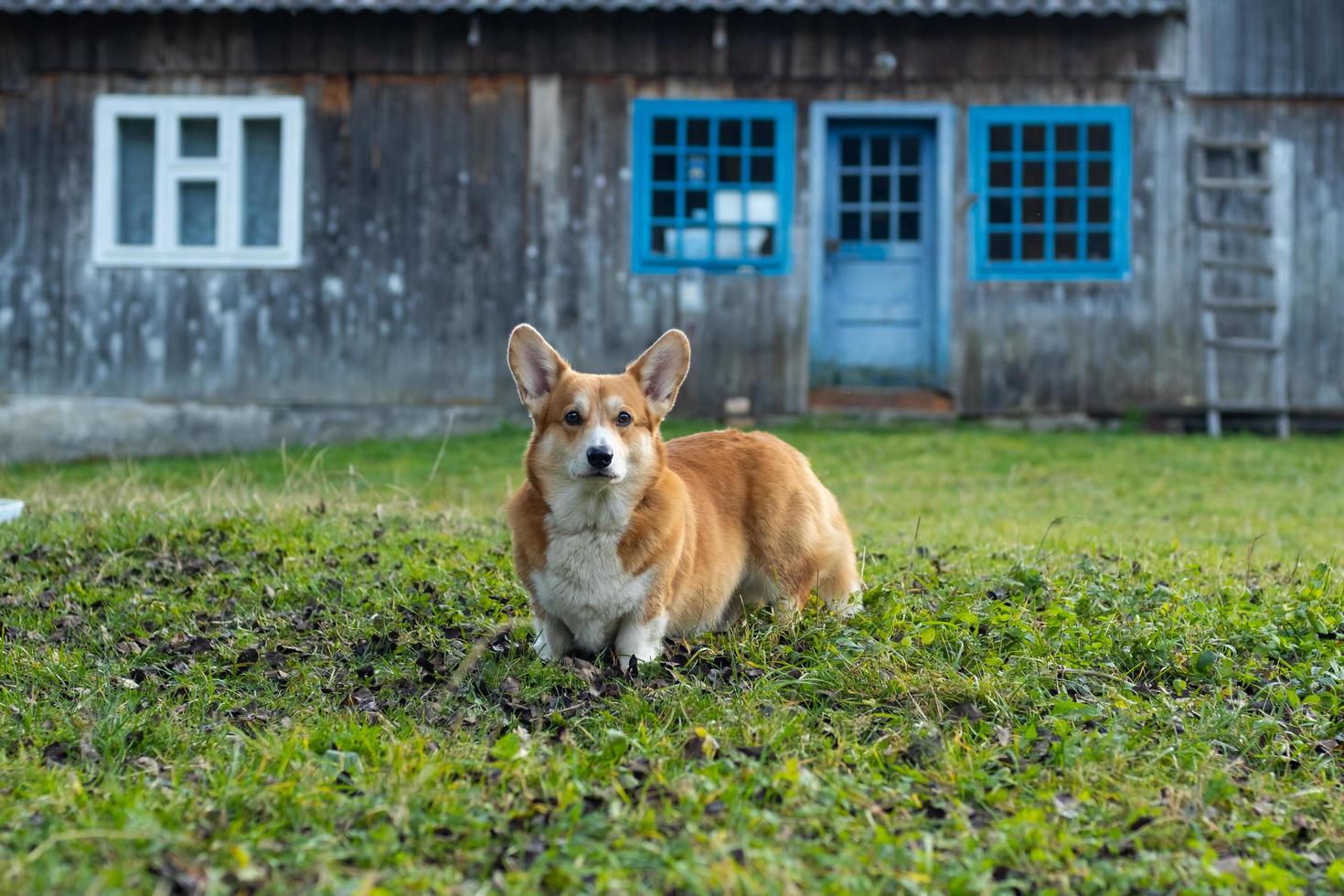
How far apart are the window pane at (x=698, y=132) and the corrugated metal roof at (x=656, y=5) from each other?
3.11ft

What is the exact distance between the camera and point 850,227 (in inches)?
475

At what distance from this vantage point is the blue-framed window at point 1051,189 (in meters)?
11.6

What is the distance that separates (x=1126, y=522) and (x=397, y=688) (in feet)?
15.5

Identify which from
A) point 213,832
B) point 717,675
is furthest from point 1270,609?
point 213,832

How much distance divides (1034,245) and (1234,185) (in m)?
1.75

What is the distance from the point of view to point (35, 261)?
467 inches

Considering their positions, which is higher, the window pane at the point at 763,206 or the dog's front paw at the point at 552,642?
the window pane at the point at 763,206

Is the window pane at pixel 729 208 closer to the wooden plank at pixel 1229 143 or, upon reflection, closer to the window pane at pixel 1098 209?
the window pane at pixel 1098 209

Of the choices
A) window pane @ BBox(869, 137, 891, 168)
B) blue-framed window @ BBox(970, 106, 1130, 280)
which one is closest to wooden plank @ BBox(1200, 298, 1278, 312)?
blue-framed window @ BBox(970, 106, 1130, 280)

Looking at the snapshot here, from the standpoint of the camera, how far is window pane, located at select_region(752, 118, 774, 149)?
11656mm

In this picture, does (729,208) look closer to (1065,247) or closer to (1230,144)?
(1065,247)

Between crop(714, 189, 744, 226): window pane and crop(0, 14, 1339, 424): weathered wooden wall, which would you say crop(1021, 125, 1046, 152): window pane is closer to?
crop(0, 14, 1339, 424): weathered wooden wall

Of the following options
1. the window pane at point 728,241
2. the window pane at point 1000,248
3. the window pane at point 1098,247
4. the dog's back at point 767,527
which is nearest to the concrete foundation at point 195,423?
the window pane at point 728,241

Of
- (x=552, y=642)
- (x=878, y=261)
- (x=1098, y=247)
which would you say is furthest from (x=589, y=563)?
(x=1098, y=247)
